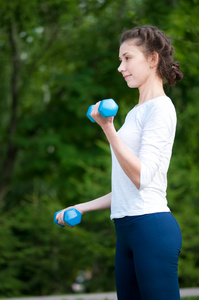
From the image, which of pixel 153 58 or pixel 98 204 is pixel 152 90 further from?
pixel 98 204

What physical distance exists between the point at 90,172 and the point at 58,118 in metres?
3.97

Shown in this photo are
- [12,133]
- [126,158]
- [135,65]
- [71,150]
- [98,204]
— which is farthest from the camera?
[12,133]

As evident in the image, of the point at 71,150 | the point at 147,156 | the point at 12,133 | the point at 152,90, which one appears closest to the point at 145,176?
the point at 147,156

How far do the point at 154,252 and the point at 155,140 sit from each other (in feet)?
1.45

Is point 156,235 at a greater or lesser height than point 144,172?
lesser

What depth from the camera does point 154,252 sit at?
5.93ft

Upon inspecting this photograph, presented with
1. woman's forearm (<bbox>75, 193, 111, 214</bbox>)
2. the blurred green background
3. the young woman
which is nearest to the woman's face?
the young woman

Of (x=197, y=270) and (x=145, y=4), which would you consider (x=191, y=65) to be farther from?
(x=145, y=4)

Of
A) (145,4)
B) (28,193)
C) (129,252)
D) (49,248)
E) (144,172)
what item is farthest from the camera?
(145,4)

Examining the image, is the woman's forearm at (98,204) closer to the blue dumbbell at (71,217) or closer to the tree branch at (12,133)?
the blue dumbbell at (71,217)

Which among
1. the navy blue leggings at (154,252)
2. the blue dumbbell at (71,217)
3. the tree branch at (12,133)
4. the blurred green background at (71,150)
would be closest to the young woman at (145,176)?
the navy blue leggings at (154,252)

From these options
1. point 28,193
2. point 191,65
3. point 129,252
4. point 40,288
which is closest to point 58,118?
point 28,193

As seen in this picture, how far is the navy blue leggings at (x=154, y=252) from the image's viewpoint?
5.90ft

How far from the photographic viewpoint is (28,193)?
1222cm
